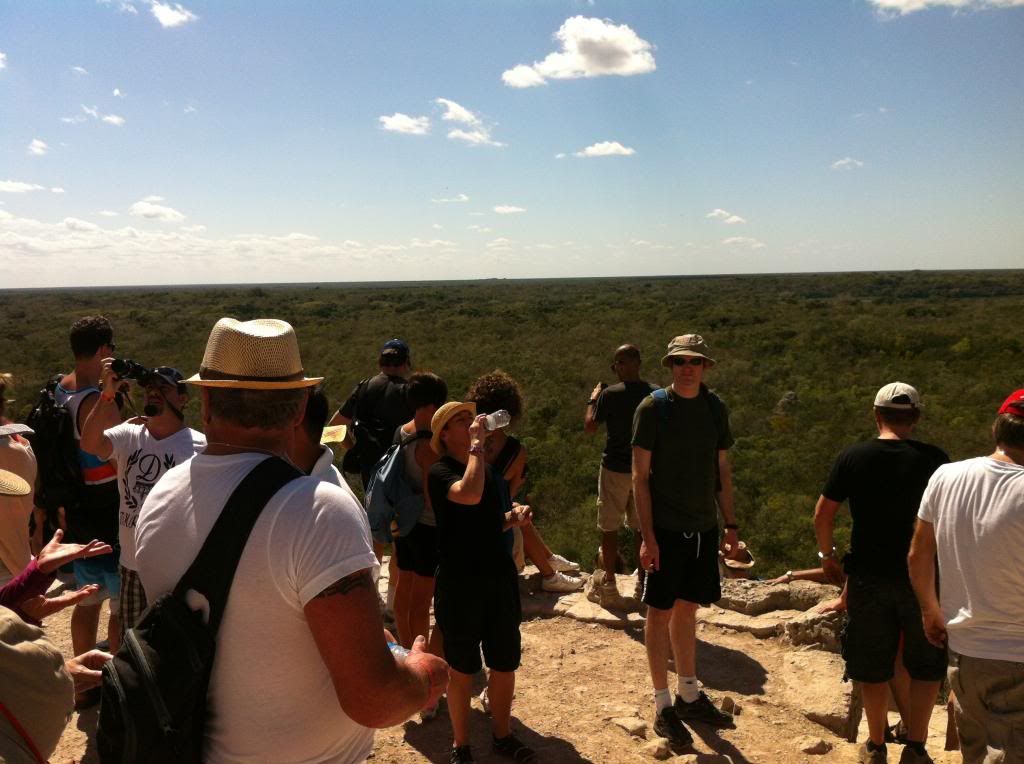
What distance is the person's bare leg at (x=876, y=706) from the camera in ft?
10.5

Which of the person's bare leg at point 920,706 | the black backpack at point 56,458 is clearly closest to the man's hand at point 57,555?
the black backpack at point 56,458

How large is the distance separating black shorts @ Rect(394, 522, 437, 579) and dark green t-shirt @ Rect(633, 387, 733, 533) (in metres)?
1.16

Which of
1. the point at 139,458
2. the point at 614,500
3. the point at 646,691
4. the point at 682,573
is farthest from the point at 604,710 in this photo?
the point at 139,458

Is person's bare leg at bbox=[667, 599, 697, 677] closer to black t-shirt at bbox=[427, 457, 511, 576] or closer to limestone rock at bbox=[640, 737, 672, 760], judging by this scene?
limestone rock at bbox=[640, 737, 672, 760]

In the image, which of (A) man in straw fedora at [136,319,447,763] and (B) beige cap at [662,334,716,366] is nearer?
(A) man in straw fedora at [136,319,447,763]

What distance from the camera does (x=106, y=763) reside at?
1.48 meters

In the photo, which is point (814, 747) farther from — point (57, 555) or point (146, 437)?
point (146, 437)

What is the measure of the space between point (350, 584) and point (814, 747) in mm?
3064

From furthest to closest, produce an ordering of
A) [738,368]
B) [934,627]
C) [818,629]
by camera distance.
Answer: [738,368], [818,629], [934,627]

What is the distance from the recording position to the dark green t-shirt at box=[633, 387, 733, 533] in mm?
3561

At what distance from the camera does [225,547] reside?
1.44m

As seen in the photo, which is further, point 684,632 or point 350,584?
point 684,632

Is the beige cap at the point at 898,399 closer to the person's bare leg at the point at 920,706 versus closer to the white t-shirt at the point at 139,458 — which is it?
the person's bare leg at the point at 920,706

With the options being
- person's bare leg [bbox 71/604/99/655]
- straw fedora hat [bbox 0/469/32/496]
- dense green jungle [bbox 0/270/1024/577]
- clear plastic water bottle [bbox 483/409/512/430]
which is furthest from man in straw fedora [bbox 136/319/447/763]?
dense green jungle [bbox 0/270/1024/577]
